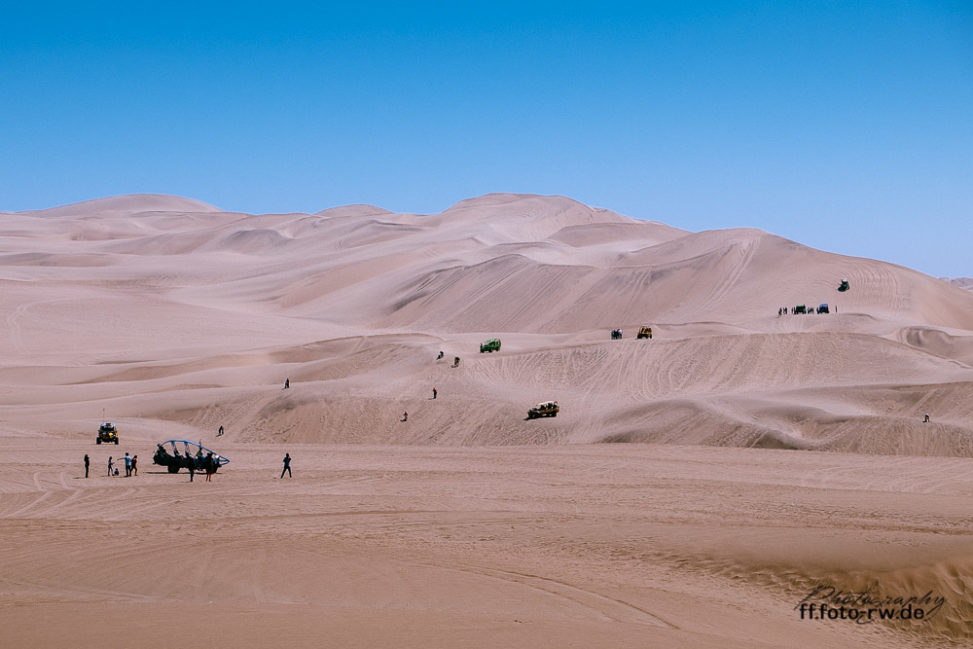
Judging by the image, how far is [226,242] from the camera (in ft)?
581

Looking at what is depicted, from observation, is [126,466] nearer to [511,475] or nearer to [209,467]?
[209,467]

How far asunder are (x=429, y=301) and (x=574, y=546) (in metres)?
81.2

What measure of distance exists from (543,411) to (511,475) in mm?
11256

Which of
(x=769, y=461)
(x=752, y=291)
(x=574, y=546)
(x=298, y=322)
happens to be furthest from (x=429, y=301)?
(x=574, y=546)

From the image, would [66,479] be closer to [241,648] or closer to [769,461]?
[241,648]

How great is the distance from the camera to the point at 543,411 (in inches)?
1534

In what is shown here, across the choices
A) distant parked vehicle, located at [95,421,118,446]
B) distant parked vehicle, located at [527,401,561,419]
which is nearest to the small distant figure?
distant parked vehicle, located at [95,421,118,446]

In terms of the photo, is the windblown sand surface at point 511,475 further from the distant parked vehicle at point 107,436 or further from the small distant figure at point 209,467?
the distant parked vehicle at point 107,436

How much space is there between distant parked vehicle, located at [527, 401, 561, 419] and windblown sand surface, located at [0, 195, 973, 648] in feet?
2.05

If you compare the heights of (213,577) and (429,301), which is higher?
(429,301)

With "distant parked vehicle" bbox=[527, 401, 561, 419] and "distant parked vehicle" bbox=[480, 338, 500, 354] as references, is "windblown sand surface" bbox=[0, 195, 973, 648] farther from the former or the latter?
"distant parked vehicle" bbox=[480, 338, 500, 354]

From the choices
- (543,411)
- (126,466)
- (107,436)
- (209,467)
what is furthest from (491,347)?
(126,466)

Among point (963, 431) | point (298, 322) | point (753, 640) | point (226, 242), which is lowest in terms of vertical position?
point (753, 640)

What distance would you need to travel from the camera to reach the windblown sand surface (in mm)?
13422
